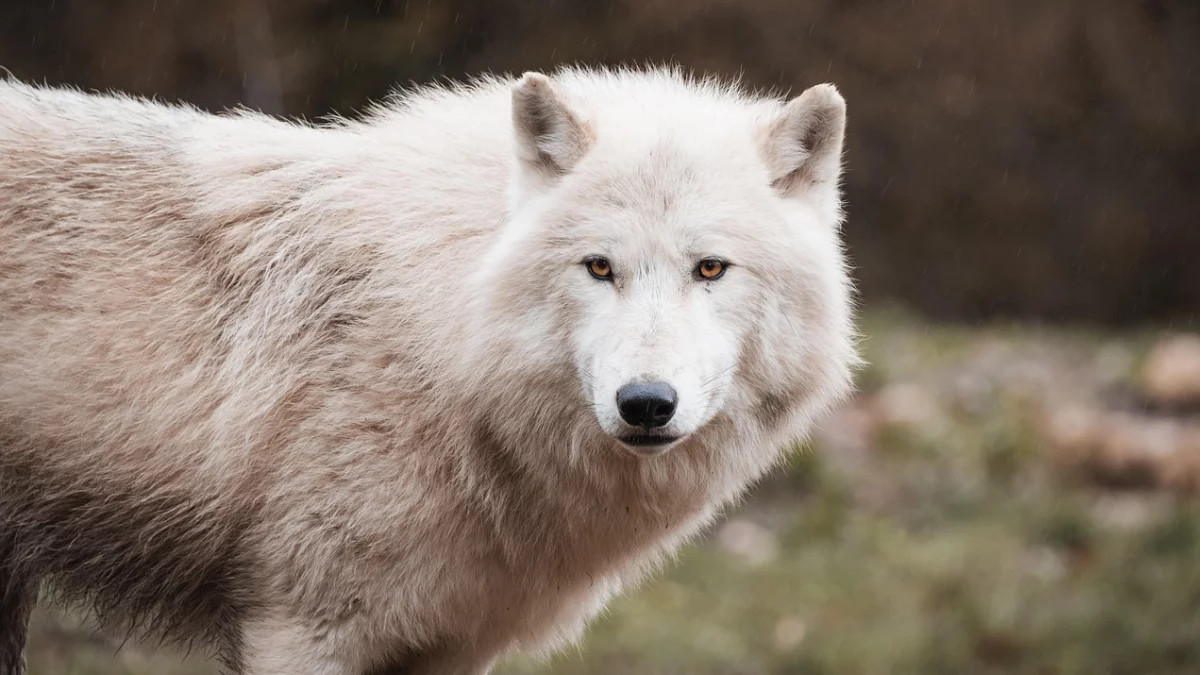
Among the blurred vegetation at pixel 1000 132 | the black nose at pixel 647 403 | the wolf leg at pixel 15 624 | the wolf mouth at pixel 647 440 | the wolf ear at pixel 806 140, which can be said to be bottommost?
the blurred vegetation at pixel 1000 132

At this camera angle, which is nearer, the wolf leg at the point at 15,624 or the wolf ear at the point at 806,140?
the wolf ear at the point at 806,140

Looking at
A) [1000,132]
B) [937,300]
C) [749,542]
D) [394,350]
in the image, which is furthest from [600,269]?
[1000,132]

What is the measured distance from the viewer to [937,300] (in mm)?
16062

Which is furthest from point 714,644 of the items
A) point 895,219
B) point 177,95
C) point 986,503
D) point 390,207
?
point 895,219

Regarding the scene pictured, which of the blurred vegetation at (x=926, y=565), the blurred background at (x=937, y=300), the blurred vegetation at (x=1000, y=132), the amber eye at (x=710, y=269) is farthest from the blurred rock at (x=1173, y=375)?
the amber eye at (x=710, y=269)

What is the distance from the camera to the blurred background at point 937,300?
22.4 ft

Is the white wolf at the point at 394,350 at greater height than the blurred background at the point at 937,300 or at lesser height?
greater

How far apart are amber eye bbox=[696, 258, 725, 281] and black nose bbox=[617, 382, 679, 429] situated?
16.6 inches

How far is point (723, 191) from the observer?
3506mm

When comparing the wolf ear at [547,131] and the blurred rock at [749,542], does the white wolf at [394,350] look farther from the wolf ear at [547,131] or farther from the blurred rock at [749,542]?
the blurred rock at [749,542]

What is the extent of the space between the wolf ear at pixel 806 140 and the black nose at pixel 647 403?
2.86ft

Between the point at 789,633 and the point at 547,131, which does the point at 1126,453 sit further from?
the point at 547,131

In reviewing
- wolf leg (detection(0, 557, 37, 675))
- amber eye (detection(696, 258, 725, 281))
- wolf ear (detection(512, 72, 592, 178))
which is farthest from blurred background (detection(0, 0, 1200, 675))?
amber eye (detection(696, 258, 725, 281))

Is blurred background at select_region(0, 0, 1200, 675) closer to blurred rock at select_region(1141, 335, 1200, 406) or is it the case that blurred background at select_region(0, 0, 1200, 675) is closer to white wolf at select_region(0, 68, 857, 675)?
blurred rock at select_region(1141, 335, 1200, 406)
